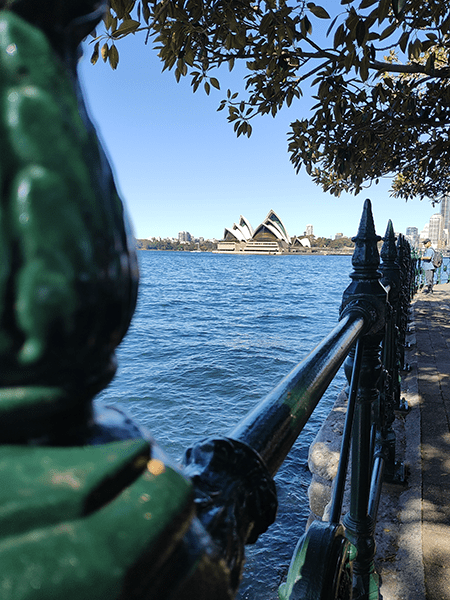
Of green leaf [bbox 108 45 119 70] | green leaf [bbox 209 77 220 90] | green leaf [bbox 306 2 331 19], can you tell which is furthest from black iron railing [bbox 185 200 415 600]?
green leaf [bbox 209 77 220 90]

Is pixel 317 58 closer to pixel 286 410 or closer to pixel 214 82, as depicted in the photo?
pixel 214 82

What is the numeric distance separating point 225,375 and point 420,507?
11774 mm

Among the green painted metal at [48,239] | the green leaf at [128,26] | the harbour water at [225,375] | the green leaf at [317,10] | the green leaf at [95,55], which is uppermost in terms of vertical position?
the green leaf at [317,10]

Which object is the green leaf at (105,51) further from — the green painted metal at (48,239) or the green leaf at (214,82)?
the green painted metal at (48,239)

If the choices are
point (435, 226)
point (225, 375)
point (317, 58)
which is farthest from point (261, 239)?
point (317, 58)

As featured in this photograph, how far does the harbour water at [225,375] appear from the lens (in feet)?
19.8

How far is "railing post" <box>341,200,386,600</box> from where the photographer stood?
4.82ft

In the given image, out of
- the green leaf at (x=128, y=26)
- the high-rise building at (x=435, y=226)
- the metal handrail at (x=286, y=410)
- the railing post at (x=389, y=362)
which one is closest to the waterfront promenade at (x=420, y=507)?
the railing post at (x=389, y=362)

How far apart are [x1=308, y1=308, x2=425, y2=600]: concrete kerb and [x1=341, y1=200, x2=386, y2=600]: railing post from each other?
668mm

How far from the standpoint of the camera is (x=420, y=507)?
2615mm

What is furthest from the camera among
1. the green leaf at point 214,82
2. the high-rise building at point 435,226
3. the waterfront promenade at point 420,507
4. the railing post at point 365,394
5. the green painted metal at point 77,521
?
the high-rise building at point 435,226

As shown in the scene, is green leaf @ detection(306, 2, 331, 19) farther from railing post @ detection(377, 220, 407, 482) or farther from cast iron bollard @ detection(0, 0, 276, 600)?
cast iron bollard @ detection(0, 0, 276, 600)

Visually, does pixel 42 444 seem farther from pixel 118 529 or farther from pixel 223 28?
pixel 223 28

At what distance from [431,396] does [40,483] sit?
4.82 metres
